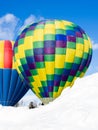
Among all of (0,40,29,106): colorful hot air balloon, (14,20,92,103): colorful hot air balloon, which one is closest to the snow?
(14,20,92,103): colorful hot air balloon

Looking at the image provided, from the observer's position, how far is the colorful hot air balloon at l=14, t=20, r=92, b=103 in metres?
32.2

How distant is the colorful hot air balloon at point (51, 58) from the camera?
106ft

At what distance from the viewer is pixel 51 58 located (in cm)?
3212

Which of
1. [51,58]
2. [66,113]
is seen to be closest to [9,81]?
[51,58]

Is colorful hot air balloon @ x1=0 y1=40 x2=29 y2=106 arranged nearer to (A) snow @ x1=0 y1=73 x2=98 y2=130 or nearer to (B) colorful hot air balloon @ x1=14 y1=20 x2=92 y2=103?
(B) colorful hot air balloon @ x1=14 y1=20 x2=92 y2=103

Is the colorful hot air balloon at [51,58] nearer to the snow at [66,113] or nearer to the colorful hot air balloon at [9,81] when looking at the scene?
the colorful hot air balloon at [9,81]

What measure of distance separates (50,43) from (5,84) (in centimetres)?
907

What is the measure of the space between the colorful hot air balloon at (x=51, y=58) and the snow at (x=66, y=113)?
930 inches

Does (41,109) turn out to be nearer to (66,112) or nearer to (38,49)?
(66,112)

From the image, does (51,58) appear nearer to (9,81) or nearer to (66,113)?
(9,81)

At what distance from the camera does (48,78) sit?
3234 centimetres

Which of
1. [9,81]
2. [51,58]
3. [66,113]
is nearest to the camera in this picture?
[66,113]

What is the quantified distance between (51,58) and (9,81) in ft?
26.9

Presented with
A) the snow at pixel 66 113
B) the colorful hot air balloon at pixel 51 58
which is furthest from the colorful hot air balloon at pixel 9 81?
the snow at pixel 66 113
